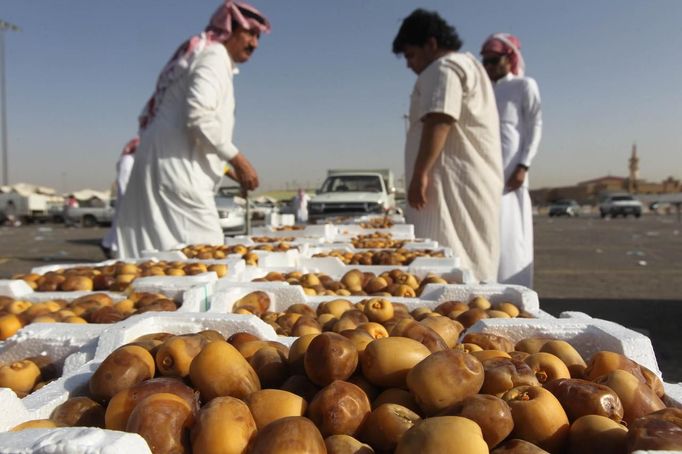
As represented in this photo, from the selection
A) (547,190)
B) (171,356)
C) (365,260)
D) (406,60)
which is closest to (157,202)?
(365,260)

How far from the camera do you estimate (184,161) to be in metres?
4.00

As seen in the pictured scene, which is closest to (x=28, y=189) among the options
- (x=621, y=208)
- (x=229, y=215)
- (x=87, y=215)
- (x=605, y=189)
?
(x=87, y=215)

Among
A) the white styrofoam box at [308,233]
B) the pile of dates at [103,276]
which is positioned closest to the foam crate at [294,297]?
the pile of dates at [103,276]

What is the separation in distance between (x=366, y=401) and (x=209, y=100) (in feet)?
10.5

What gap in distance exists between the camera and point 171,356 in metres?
1.05

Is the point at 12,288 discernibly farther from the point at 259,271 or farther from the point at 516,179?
the point at 516,179

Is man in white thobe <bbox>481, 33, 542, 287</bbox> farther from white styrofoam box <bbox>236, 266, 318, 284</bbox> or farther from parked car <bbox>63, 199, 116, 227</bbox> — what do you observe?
parked car <bbox>63, 199, 116, 227</bbox>

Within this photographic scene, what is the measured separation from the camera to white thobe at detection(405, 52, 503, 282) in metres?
3.40

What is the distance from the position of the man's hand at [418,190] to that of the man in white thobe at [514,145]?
2.89ft

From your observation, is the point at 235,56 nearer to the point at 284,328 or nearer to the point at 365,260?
the point at 365,260

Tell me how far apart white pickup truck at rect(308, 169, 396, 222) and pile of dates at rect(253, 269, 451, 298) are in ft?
23.2

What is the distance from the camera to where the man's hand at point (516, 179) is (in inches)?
166

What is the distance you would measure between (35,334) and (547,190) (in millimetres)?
77158

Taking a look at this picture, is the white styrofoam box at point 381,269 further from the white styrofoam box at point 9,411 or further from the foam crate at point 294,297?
the white styrofoam box at point 9,411
